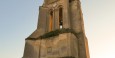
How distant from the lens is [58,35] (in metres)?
16.5

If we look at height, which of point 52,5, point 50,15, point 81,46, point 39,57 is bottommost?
point 39,57

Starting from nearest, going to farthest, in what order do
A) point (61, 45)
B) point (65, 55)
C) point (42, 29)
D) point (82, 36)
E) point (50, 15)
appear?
point (65, 55) < point (61, 45) < point (82, 36) < point (42, 29) < point (50, 15)

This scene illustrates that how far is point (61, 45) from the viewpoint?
15.6m

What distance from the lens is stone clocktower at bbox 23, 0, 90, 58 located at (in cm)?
1558

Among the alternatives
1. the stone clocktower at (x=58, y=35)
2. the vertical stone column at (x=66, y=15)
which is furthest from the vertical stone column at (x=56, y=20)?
the vertical stone column at (x=66, y=15)

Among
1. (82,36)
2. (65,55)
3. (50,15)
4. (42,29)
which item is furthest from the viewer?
(50,15)

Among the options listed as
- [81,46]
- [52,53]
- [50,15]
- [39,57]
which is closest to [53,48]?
[52,53]

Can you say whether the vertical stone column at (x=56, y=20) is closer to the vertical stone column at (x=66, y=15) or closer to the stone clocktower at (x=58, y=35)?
the stone clocktower at (x=58, y=35)

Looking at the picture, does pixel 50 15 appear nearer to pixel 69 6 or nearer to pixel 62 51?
pixel 69 6

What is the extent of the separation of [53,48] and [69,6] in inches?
246

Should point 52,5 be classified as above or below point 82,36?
above

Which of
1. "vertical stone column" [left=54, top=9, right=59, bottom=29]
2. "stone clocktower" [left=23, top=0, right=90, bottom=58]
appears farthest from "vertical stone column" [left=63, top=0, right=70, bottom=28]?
"vertical stone column" [left=54, top=9, right=59, bottom=29]

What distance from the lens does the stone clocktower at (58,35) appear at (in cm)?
1558

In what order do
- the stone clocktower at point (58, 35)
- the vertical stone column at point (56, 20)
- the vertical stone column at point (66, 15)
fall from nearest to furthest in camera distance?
the stone clocktower at point (58, 35) → the vertical stone column at point (66, 15) → the vertical stone column at point (56, 20)
